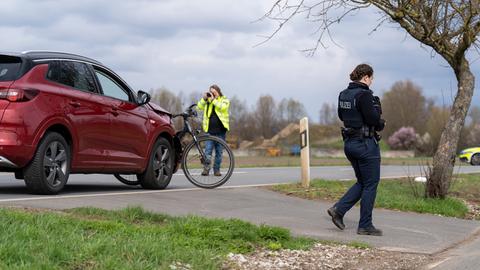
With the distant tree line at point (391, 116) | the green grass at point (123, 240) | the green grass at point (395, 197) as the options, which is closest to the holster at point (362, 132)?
the green grass at point (123, 240)

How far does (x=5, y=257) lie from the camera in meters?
4.65

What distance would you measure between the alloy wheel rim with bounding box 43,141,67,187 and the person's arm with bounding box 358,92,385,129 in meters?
3.84

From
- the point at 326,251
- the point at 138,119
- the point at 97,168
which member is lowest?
the point at 326,251

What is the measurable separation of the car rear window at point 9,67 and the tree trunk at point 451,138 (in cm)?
688

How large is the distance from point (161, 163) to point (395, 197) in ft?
12.9

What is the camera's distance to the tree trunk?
1132 centimetres

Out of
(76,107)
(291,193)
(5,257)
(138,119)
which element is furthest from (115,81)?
(5,257)

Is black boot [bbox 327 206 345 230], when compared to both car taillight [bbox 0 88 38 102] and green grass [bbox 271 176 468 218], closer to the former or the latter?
green grass [bbox 271 176 468 218]

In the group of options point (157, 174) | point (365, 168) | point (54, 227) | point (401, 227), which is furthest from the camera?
point (157, 174)

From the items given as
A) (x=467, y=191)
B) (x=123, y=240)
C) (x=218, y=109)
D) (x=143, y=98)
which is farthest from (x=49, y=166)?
(x=467, y=191)

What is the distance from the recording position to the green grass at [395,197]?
34.5 feet

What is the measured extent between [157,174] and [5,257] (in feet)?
20.1

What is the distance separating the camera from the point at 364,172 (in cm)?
798

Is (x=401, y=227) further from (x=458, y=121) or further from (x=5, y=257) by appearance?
(x=5, y=257)
